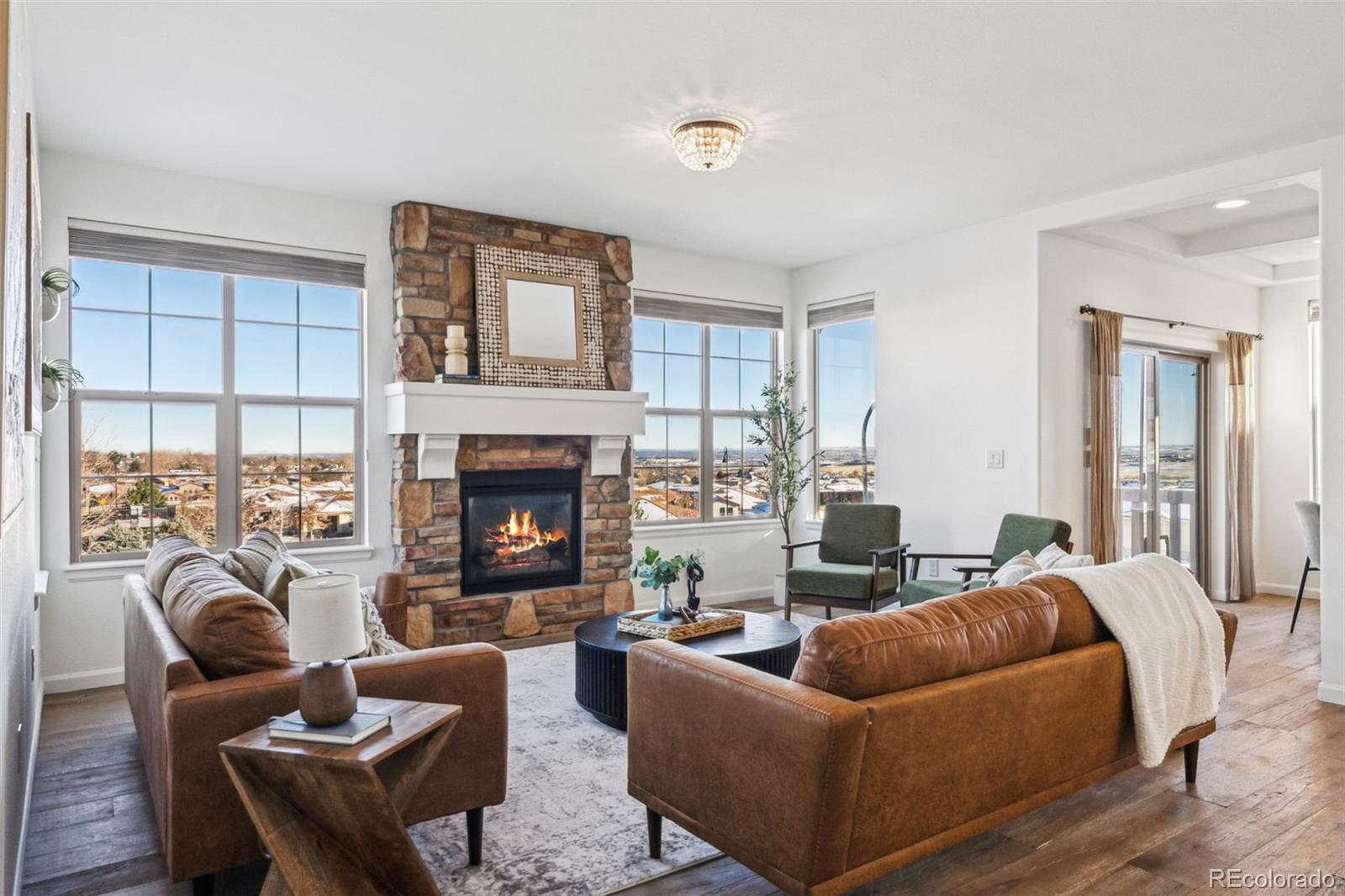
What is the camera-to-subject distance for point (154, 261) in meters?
4.50

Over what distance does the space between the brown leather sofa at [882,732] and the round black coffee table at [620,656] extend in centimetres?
105

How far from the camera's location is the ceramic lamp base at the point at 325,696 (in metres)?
1.98

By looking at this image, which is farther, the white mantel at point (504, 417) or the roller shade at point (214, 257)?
the white mantel at point (504, 417)

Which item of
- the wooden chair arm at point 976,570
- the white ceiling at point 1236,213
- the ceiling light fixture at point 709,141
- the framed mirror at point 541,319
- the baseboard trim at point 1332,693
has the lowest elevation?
the baseboard trim at point 1332,693

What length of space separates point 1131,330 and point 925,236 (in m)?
1.58

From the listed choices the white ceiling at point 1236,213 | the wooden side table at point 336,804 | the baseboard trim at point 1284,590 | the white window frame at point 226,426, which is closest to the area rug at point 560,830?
the wooden side table at point 336,804

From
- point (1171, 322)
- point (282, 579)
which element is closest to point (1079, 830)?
point (282, 579)

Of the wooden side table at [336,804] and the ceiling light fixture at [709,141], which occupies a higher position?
the ceiling light fixture at [709,141]

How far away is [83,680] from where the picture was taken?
4277mm

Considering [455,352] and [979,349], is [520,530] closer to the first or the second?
[455,352]

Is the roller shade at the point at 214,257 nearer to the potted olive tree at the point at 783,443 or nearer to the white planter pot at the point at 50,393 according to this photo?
the white planter pot at the point at 50,393

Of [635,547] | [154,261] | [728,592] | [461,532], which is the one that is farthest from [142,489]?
[728,592]

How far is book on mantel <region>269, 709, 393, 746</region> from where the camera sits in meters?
1.92

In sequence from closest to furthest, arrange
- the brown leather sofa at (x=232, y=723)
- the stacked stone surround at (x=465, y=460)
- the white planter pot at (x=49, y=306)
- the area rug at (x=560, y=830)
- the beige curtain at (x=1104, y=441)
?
the brown leather sofa at (x=232, y=723) → the area rug at (x=560, y=830) → the white planter pot at (x=49, y=306) → the stacked stone surround at (x=465, y=460) → the beige curtain at (x=1104, y=441)
